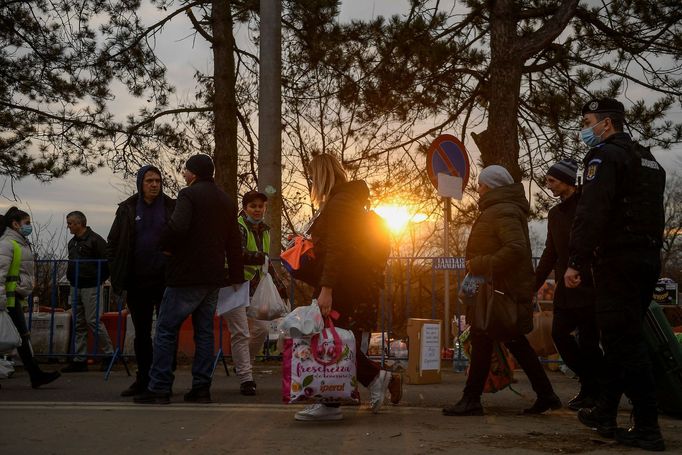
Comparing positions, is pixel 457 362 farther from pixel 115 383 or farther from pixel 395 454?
pixel 395 454

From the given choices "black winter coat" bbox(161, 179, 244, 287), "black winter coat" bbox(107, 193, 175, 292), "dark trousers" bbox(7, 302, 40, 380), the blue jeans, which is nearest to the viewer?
"black winter coat" bbox(161, 179, 244, 287)

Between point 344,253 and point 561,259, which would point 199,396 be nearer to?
point 344,253

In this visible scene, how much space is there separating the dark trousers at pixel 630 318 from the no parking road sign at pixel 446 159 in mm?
4848

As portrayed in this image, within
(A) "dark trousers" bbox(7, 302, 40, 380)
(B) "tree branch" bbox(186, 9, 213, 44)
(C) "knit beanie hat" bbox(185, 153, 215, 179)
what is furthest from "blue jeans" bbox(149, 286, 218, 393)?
(B) "tree branch" bbox(186, 9, 213, 44)

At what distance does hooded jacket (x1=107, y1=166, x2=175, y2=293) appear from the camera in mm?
7082

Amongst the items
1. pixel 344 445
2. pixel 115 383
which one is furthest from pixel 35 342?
pixel 344 445

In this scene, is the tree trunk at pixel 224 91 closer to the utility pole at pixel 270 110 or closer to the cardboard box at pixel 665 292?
the utility pole at pixel 270 110

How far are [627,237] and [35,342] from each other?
26.0 ft

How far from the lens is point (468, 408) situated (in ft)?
20.0

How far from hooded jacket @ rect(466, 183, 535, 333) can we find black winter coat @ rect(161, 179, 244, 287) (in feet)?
6.54

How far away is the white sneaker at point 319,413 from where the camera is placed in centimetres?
586

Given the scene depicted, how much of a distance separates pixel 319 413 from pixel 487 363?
1.23m

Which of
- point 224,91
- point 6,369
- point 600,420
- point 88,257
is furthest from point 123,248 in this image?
point 224,91

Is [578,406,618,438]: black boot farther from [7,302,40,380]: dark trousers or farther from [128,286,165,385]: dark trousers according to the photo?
[7,302,40,380]: dark trousers
